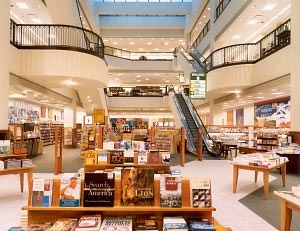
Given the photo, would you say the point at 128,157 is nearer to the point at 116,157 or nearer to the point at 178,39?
the point at 116,157

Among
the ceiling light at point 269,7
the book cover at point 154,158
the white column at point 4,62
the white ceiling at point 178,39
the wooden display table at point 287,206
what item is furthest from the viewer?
the white ceiling at point 178,39

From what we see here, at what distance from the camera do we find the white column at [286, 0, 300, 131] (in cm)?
926

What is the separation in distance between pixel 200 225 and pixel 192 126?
1357cm

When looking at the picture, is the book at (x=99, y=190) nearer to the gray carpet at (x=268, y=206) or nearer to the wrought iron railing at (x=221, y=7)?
the gray carpet at (x=268, y=206)

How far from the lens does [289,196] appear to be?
352 cm

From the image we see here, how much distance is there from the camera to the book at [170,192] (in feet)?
9.25

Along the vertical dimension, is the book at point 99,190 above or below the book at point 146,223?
above

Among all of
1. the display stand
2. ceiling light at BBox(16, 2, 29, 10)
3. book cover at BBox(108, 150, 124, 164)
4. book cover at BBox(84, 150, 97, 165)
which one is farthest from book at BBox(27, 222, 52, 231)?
ceiling light at BBox(16, 2, 29, 10)

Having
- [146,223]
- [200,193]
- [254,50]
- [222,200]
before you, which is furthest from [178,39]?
[146,223]

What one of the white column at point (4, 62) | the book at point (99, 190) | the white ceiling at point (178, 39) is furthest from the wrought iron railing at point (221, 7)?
the book at point (99, 190)

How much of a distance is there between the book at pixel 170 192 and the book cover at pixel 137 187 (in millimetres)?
104

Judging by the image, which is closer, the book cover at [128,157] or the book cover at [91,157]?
the book cover at [91,157]

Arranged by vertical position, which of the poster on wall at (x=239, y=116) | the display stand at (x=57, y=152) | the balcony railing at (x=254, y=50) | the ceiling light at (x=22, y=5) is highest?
the ceiling light at (x=22, y=5)

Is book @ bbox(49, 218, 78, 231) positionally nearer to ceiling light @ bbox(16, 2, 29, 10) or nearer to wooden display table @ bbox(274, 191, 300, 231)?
wooden display table @ bbox(274, 191, 300, 231)
